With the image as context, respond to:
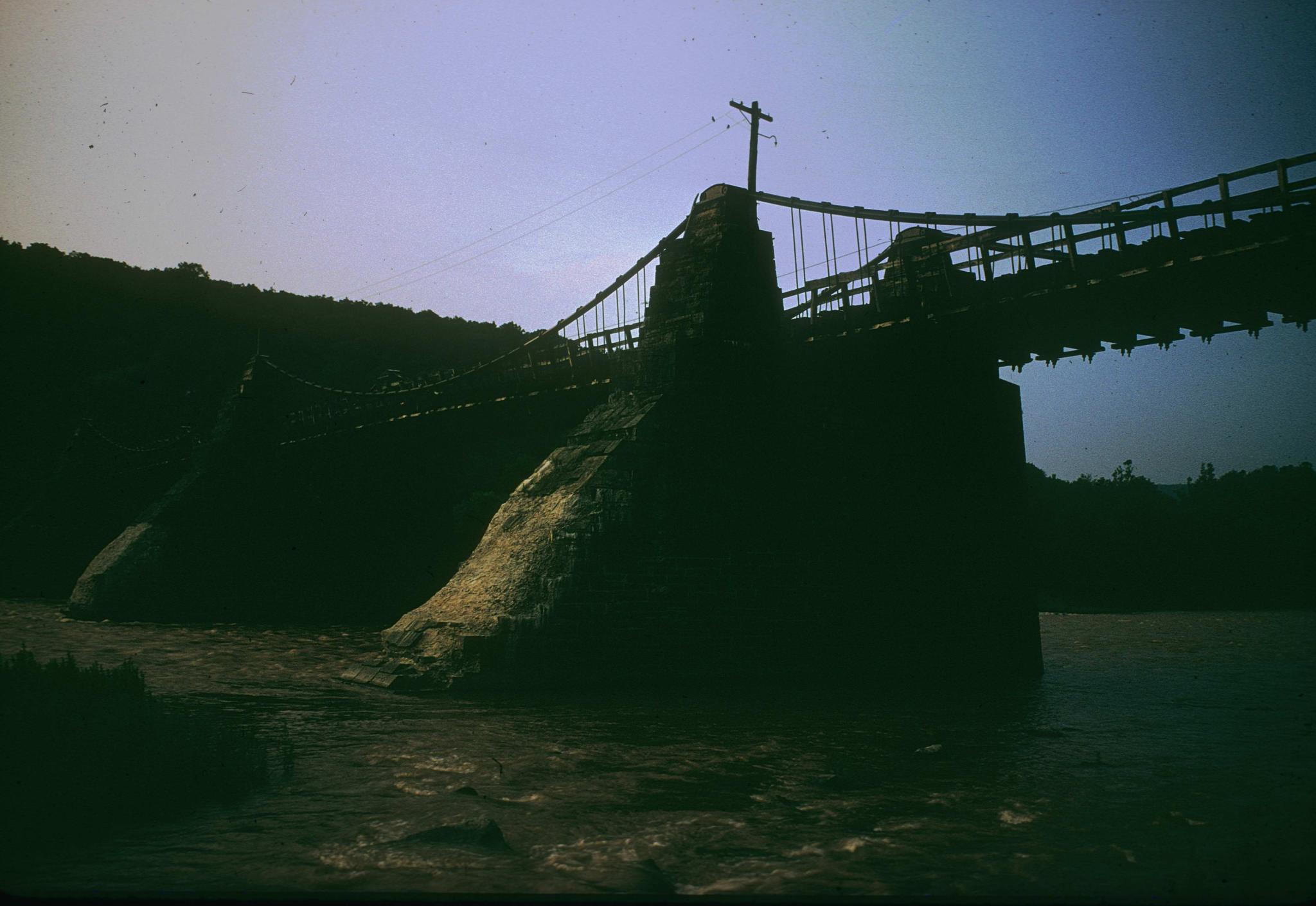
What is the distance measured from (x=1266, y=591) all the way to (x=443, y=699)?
5311 centimetres

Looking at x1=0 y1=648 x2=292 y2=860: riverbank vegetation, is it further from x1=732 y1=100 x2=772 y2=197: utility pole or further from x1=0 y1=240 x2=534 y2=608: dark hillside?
x1=0 y1=240 x2=534 y2=608: dark hillside

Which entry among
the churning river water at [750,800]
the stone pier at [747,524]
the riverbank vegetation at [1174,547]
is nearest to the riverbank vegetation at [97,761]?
the churning river water at [750,800]

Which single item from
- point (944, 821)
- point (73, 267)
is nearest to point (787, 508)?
point (944, 821)

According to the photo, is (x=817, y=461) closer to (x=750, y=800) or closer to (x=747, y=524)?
(x=747, y=524)

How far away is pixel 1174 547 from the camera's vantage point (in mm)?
51906

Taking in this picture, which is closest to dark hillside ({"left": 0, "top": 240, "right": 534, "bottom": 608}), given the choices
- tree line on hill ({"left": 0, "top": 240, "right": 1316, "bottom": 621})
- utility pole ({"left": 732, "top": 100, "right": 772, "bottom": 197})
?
tree line on hill ({"left": 0, "top": 240, "right": 1316, "bottom": 621})

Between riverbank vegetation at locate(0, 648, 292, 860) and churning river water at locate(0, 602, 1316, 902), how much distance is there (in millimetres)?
256

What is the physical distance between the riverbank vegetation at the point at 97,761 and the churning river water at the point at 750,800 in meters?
0.26

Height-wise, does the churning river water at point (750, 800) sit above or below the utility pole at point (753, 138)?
below

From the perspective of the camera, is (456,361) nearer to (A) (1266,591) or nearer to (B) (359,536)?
(B) (359,536)

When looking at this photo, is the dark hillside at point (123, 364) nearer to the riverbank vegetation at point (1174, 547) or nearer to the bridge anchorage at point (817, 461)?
the bridge anchorage at point (817, 461)

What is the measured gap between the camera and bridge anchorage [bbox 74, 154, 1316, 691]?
11086 mm

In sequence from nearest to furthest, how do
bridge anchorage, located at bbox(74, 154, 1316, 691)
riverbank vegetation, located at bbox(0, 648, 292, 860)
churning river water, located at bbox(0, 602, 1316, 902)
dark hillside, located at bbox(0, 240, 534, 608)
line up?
churning river water, located at bbox(0, 602, 1316, 902) → riverbank vegetation, located at bbox(0, 648, 292, 860) → bridge anchorage, located at bbox(74, 154, 1316, 691) → dark hillside, located at bbox(0, 240, 534, 608)

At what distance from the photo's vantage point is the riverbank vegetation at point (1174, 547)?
160 feet
